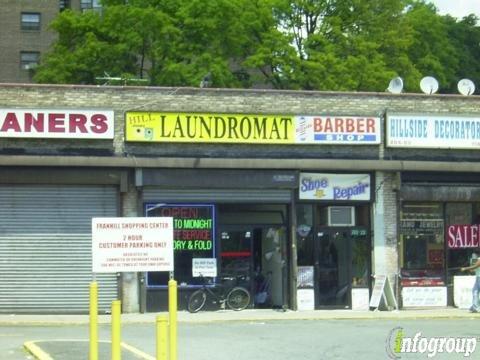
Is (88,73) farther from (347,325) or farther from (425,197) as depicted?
(347,325)

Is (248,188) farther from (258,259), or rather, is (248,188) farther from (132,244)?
(132,244)

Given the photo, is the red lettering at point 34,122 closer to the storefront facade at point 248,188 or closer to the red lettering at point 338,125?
the storefront facade at point 248,188

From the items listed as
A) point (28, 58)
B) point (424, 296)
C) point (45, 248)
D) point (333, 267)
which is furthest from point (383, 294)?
point (28, 58)

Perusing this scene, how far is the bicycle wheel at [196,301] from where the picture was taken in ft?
76.8

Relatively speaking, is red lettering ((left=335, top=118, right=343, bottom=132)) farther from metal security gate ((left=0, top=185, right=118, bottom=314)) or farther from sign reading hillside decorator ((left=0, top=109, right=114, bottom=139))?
metal security gate ((left=0, top=185, right=118, bottom=314))

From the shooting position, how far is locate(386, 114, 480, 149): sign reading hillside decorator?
25.1 meters

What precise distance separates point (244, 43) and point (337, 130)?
2105 centimetres

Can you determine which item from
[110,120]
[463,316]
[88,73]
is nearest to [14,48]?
[88,73]

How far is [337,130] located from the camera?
24.7m

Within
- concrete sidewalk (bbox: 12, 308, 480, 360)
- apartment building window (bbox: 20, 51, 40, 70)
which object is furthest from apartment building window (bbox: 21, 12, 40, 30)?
concrete sidewalk (bbox: 12, 308, 480, 360)

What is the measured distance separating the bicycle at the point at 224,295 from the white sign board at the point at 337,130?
4.38 meters

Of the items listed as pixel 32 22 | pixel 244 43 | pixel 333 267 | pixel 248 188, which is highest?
pixel 32 22

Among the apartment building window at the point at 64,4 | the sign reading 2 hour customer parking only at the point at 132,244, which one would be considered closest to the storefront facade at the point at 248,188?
the sign reading 2 hour customer parking only at the point at 132,244

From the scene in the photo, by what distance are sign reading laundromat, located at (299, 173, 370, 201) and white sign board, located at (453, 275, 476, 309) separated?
143 inches
